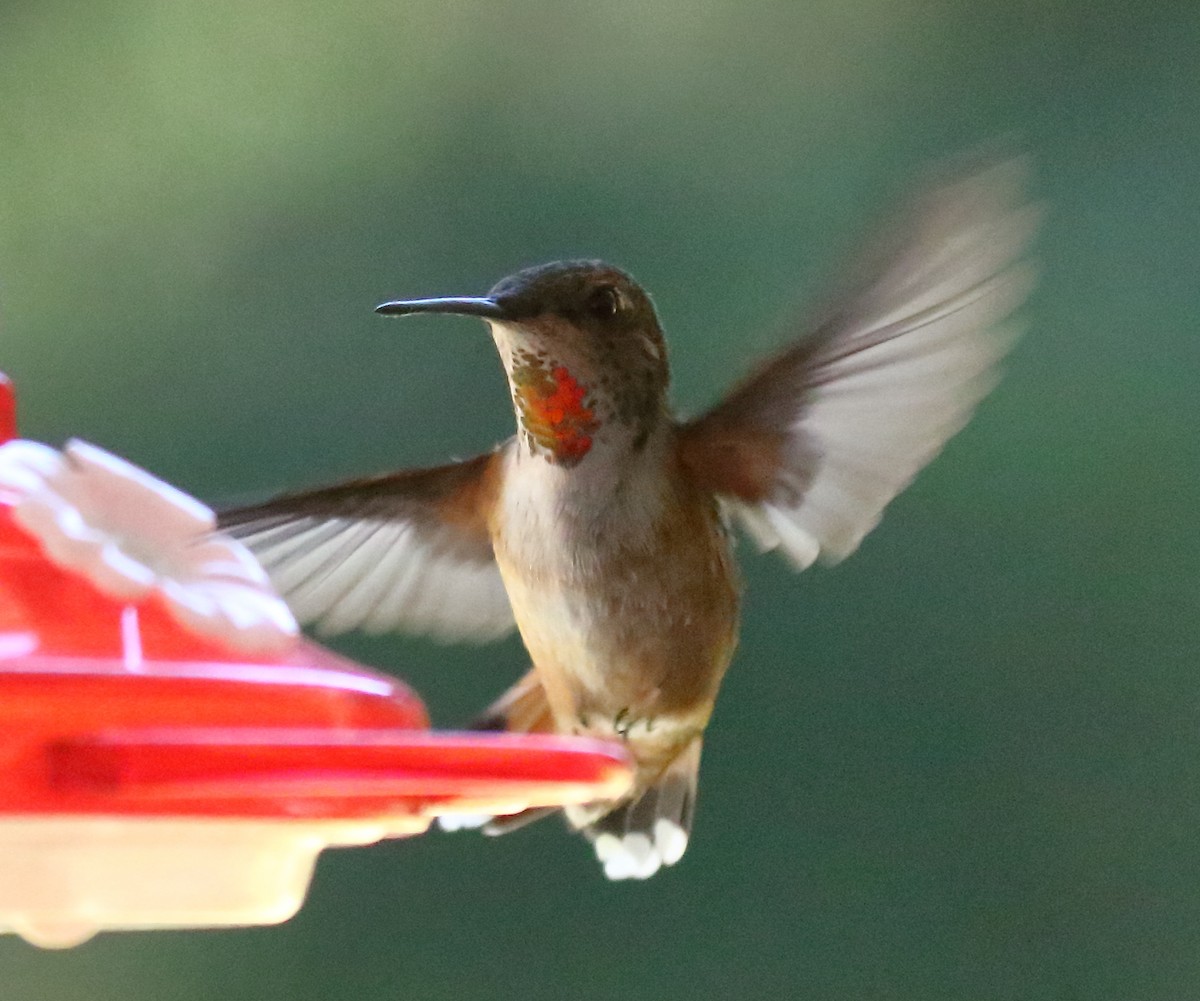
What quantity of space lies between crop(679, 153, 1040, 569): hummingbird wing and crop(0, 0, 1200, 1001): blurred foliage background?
52 centimetres

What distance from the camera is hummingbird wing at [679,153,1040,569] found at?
1.03 meters

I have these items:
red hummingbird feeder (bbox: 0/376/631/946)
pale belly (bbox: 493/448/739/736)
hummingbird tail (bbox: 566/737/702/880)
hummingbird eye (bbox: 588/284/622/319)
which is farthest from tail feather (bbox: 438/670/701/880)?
red hummingbird feeder (bbox: 0/376/631/946)

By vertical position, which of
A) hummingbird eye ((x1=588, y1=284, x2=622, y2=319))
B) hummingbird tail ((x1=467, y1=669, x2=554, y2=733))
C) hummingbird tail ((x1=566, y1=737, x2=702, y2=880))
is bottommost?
hummingbird tail ((x1=566, y1=737, x2=702, y2=880))

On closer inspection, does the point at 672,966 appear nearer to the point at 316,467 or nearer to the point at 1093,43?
the point at 316,467

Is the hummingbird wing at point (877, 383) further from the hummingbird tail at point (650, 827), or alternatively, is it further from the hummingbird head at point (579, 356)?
the hummingbird tail at point (650, 827)

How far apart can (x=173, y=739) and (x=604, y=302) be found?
0.70m

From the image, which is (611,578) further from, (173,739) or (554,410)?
(173,739)

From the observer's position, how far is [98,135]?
2.08 meters

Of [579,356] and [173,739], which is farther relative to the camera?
[579,356]

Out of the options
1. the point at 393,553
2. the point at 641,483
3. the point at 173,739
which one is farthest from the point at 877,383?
the point at 173,739

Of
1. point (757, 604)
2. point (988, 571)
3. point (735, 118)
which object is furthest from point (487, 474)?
point (735, 118)

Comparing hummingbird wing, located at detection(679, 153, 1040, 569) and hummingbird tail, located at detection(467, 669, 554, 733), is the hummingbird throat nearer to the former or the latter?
hummingbird wing, located at detection(679, 153, 1040, 569)

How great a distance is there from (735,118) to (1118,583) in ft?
2.63

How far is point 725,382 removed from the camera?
A: 6.23 feet
